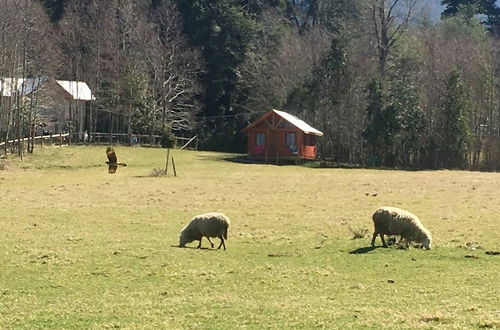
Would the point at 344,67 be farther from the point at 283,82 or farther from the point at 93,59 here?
the point at 93,59

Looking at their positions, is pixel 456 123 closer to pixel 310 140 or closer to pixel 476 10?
pixel 310 140

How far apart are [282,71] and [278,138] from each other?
13188 mm

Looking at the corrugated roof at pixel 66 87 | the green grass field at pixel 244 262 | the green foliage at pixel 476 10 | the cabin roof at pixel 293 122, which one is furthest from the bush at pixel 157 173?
the green foliage at pixel 476 10

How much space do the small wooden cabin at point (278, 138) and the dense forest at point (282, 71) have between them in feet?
21.6

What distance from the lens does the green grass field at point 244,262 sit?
11703 millimetres

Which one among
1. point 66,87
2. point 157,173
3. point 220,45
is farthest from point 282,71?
point 157,173

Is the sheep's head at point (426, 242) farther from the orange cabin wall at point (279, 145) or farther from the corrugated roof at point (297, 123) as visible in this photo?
the orange cabin wall at point (279, 145)

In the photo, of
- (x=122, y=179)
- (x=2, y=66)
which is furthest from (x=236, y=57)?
(x=122, y=179)

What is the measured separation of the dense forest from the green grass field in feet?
104

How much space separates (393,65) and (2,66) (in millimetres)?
39149

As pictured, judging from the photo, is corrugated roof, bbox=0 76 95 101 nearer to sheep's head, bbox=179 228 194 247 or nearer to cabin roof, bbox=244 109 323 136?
cabin roof, bbox=244 109 323 136

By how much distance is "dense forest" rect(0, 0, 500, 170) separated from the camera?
68.2m

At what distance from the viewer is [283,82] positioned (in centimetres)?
7831

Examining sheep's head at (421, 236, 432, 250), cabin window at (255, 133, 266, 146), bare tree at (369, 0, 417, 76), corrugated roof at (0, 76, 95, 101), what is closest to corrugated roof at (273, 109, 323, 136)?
cabin window at (255, 133, 266, 146)
